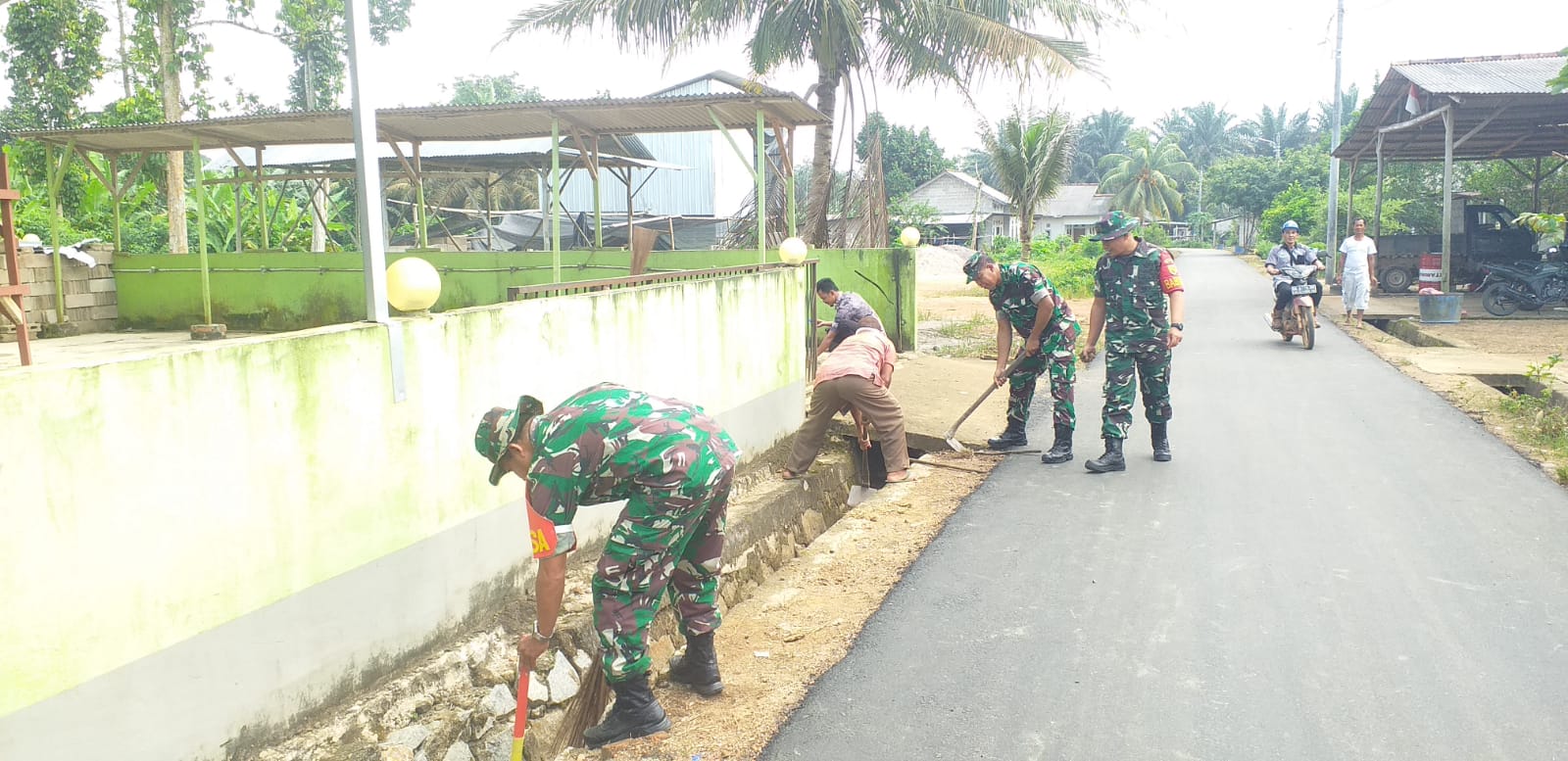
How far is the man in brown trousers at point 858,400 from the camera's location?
23.4 ft

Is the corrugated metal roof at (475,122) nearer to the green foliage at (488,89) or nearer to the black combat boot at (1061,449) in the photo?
the black combat boot at (1061,449)

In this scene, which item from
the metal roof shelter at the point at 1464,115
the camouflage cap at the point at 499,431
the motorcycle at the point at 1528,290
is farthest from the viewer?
the motorcycle at the point at 1528,290

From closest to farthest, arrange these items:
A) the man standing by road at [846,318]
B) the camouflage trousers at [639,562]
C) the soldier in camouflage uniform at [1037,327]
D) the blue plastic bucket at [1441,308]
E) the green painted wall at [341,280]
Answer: the camouflage trousers at [639,562], the soldier in camouflage uniform at [1037,327], the man standing by road at [846,318], the green painted wall at [341,280], the blue plastic bucket at [1441,308]

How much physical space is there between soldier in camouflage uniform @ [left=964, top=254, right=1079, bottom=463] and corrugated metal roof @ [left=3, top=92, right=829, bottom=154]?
276 centimetres

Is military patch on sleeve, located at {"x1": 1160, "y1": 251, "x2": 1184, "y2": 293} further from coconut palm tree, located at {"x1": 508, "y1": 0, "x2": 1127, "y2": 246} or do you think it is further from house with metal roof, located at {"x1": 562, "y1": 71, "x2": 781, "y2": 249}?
house with metal roof, located at {"x1": 562, "y1": 71, "x2": 781, "y2": 249}

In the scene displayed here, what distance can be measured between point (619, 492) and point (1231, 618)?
2.57m

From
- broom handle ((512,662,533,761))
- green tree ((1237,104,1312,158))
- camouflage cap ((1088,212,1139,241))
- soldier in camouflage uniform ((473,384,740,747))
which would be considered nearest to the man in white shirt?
camouflage cap ((1088,212,1139,241))

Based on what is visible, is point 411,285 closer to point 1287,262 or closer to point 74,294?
point 1287,262

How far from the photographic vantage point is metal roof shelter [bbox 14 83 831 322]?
9336 mm

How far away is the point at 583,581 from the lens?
517cm

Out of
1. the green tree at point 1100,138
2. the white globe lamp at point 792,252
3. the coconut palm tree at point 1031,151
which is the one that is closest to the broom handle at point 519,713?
the white globe lamp at point 792,252

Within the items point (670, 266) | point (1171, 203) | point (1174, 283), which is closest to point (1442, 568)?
point (1174, 283)

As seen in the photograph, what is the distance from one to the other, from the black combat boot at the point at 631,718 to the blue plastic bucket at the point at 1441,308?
49.2ft

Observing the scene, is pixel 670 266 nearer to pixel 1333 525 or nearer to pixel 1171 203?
pixel 1333 525
